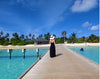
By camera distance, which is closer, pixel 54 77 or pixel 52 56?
pixel 54 77

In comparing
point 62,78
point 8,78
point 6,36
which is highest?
point 6,36

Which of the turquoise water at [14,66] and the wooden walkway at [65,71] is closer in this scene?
the wooden walkway at [65,71]

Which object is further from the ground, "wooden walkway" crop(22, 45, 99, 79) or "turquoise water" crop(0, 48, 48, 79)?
"wooden walkway" crop(22, 45, 99, 79)

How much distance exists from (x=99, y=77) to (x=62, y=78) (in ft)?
4.77

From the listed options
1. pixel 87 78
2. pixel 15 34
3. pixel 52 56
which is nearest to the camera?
pixel 87 78

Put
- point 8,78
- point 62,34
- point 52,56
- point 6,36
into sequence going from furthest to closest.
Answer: point 62,34 → point 6,36 → point 52,56 → point 8,78

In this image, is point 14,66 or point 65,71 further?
point 14,66

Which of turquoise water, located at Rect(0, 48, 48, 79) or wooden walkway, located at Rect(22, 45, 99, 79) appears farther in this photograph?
turquoise water, located at Rect(0, 48, 48, 79)

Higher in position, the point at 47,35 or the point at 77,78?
the point at 47,35

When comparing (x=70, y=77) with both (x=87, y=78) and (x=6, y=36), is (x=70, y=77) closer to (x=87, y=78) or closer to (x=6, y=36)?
(x=87, y=78)

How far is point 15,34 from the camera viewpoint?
5794 cm

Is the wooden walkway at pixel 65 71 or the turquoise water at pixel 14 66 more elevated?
the wooden walkway at pixel 65 71

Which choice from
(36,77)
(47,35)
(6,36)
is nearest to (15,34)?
(6,36)

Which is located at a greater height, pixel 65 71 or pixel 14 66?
pixel 65 71
